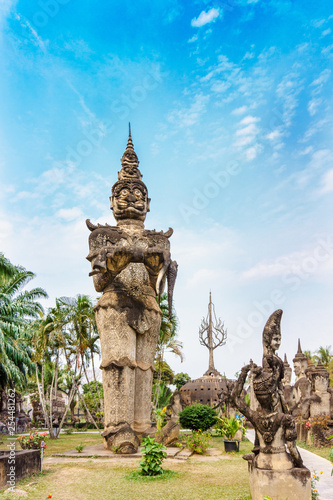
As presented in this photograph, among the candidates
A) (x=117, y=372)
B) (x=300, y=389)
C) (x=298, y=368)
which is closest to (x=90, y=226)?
(x=117, y=372)

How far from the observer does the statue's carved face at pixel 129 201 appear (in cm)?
1034

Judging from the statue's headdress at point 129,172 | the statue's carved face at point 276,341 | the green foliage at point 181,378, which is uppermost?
the statue's headdress at point 129,172

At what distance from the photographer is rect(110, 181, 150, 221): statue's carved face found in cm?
1034

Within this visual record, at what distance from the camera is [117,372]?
891cm

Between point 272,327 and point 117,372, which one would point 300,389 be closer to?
point 117,372

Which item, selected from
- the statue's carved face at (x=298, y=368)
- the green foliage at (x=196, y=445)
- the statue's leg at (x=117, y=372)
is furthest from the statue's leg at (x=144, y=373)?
the statue's carved face at (x=298, y=368)

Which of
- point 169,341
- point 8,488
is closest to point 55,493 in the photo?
point 8,488

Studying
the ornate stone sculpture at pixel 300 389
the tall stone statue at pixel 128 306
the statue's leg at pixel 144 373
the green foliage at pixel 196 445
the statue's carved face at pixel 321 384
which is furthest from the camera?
the ornate stone sculpture at pixel 300 389

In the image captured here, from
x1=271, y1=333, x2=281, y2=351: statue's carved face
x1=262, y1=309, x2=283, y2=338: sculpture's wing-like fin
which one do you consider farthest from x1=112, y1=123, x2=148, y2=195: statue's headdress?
x1=271, y1=333, x2=281, y2=351: statue's carved face

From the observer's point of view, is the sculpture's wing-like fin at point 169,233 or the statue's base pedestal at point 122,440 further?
the sculpture's wing-like fin at point 169,233

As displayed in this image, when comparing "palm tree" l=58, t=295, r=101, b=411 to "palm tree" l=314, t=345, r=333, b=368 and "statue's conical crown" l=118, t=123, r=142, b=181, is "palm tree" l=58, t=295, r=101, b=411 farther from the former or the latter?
"palm tree" l=314, t=345, r=333, b=368

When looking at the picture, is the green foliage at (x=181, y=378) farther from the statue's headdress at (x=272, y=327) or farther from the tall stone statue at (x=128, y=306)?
the statue's headdress at (x=272, y=327)

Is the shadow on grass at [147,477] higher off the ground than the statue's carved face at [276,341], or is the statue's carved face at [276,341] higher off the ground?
the statue's carved face at [276,341]

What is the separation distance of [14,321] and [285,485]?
1812cm
